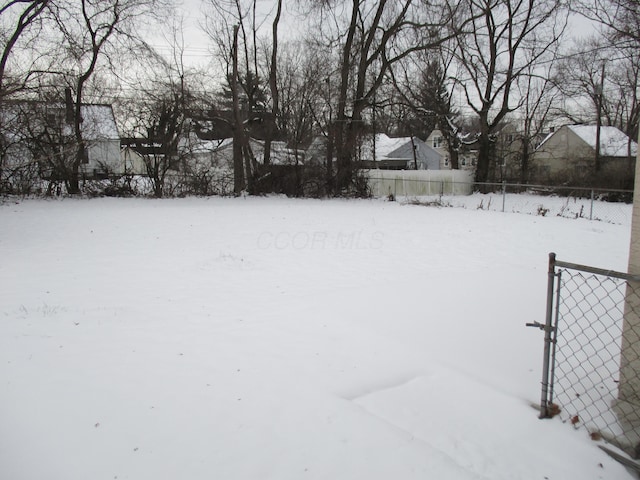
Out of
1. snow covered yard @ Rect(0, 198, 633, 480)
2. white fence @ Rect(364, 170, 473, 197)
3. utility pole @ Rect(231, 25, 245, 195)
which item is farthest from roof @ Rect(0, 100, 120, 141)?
white fence @ Rect(364, 170, 473, 197)

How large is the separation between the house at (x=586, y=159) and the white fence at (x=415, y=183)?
226 inches

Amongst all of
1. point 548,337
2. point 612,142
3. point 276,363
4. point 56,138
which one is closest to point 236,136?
point 56,138

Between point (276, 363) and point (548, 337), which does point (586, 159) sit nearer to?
point (548, 337)

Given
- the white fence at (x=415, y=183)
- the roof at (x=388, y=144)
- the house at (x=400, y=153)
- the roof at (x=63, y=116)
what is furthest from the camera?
the roof at (x=388, y=144)

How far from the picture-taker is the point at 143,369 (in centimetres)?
325

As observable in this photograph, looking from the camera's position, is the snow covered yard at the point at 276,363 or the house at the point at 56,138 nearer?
the snow covered yard at the point at 276,363

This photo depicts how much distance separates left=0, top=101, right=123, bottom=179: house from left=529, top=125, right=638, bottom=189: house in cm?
2359

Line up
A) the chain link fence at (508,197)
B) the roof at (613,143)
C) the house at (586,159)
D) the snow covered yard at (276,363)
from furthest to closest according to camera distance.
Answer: the roof at (613,143) < the house at (586,159) < the chain link fence at (508,197) < the snow covered yard at (276,363)

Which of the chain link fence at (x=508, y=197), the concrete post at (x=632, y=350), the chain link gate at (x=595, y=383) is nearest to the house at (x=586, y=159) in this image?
the chain link fence at (x=508, y=197)

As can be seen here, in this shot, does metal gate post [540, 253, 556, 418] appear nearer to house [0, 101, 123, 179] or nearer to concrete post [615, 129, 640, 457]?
concrete post [615, 129, 640, 457]

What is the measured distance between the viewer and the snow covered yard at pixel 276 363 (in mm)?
2307

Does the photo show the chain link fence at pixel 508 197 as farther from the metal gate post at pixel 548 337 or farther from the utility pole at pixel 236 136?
the metal gate post at pixel 548 337

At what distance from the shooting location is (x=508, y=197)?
853 inches

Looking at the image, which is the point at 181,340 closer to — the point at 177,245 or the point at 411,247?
the point at 177,245
